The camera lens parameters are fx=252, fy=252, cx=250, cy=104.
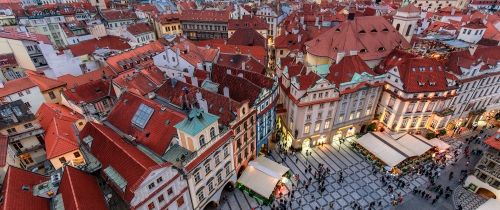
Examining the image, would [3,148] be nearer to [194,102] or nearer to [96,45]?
[194,102]

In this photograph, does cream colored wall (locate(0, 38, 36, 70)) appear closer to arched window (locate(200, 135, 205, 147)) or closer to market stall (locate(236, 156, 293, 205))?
arched window (locate(200, 135, 205, 147))

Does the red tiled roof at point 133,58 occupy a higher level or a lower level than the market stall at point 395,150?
higher

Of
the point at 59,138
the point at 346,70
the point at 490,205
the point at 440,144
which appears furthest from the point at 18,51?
the point at 490,205

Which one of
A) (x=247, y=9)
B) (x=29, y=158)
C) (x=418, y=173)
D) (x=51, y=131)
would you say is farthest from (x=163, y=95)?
(x=247, y=9)

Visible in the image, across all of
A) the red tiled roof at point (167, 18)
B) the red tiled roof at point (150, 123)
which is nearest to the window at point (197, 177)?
the red tiled roof at point (150, 123)

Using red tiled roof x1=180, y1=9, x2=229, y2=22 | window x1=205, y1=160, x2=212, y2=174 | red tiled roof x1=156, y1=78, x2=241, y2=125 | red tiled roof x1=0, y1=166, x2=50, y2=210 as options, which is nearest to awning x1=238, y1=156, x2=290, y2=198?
window x1=205, y1=160, x2=212, y2=174

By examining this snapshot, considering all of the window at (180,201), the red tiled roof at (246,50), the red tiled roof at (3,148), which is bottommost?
the window at (180,201)

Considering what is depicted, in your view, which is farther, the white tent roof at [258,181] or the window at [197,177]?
the white tent roof at [258,181]

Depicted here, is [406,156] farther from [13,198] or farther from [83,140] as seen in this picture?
[13,198]

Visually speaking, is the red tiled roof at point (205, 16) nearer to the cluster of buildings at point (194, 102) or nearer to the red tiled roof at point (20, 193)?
the cluster of buildings at point (194, 102)
